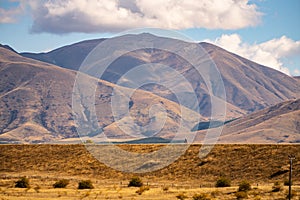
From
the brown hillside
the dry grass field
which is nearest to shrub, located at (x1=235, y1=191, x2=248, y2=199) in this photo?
the dry grass field

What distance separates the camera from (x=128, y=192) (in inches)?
2717

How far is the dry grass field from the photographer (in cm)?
6654

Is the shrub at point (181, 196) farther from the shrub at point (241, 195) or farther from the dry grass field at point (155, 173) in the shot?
the shrub at point (241, 195)

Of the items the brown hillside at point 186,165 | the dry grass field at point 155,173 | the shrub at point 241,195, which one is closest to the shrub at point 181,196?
the dry grass field at point 155,173

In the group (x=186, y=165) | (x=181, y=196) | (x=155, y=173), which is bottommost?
(x=181, y=196)

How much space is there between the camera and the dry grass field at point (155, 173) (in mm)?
66544

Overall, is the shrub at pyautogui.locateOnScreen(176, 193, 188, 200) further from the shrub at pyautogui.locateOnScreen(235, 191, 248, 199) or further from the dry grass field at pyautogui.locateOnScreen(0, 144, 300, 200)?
the shrub at pyautogui.locateOnScreen(235, 191, 248, 199)

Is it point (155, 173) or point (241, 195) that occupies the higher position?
point (155, 173)

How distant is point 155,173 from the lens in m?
93.1

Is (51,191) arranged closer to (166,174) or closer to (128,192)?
(128,192)

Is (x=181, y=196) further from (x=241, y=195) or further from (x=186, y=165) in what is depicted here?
(x=186, y=165)

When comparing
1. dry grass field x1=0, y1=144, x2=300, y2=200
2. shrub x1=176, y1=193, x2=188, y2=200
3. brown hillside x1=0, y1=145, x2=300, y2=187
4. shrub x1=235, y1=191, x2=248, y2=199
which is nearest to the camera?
shrub x1=235, y1=191, x2=248, y2=199

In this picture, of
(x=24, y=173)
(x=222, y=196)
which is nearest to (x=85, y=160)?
(x=24, y=173)

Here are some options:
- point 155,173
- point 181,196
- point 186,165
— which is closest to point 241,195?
point 181,196
